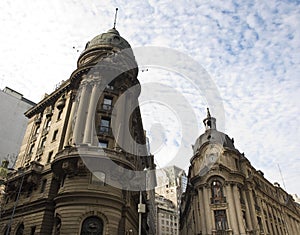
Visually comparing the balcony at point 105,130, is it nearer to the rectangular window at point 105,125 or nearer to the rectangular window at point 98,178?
the rectangular window at point 105,125

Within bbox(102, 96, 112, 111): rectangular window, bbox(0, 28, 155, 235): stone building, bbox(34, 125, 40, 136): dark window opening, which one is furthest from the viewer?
bbox(34, 125, 40, 136): dark window opening

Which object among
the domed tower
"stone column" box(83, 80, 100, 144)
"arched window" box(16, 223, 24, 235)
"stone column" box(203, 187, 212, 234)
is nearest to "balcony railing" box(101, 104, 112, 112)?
"stone column" box(83, 80, 100, 144)

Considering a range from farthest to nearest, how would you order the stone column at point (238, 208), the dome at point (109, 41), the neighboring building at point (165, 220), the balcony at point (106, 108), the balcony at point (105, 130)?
1. the neighboring building at point (165, 220)
2. the stone column at point (238, 208)
3. the dome at point (109, 41)
4. the balcony at point (106, 108)
5. the balcony at point (105, 130)

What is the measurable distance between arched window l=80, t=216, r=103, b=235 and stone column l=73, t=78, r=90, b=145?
9.46 m

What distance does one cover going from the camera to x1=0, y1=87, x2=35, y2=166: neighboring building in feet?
199

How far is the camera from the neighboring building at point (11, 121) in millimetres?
60750

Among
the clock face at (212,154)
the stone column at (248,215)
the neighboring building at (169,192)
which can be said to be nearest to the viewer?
the stone column at (248,215)

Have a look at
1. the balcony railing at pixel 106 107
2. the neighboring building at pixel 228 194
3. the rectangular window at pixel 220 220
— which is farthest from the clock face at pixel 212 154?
the balcony railing at pixel 106 107

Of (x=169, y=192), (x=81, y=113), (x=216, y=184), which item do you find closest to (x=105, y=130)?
(x=81, y=113)

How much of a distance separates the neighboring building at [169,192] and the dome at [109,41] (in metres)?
87.6

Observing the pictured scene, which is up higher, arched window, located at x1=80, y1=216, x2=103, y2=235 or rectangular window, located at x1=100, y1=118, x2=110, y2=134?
rectangular window, located at x1=100, y1=118, x2=110, y2=134

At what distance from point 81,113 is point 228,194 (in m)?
29.8

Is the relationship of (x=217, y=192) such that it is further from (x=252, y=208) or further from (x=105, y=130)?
(x=105, y=130)

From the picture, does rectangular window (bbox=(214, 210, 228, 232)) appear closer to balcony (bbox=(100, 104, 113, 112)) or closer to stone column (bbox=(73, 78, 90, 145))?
balcony (bbox=(100, 104, 113, 112))
